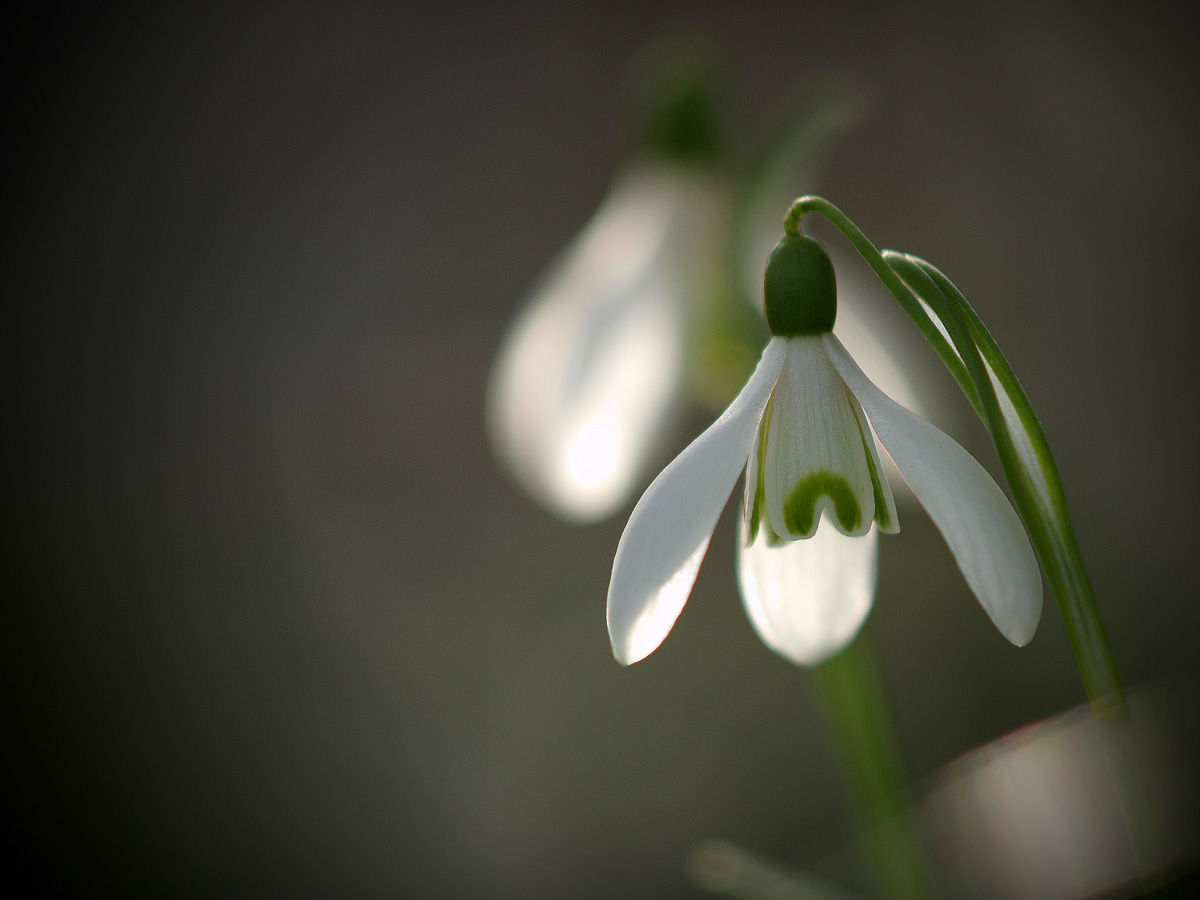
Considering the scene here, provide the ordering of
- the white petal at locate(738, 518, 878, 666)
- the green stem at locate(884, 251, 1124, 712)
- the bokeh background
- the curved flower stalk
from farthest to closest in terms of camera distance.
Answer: the bokeh background, the curved flower stalk, the white petal at locate(738, 518, 878, 666), the green stem at locate(884, 251, 1124, 712)

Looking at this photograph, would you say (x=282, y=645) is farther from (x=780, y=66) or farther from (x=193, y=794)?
(x=780, y=66)

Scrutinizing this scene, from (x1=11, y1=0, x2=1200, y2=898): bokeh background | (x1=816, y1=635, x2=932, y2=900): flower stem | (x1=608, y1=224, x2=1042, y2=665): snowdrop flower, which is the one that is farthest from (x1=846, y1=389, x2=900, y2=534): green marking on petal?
(x1=11, y1=0, x2=1200, y2=898): bokeh background

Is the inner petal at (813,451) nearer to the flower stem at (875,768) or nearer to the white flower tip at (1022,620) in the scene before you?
the white flower tip at (1022,620)

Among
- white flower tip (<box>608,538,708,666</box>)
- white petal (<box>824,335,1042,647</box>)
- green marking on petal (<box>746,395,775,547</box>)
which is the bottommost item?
white flower tip (<box>608,538,708,666</box>)

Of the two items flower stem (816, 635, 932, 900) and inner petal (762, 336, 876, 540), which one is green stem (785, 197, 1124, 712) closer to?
inner petal (762, 336, 876, 540)

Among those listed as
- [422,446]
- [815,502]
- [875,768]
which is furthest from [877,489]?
[422,446]

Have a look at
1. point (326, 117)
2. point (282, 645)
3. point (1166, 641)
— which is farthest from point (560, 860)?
point (326, 117)
